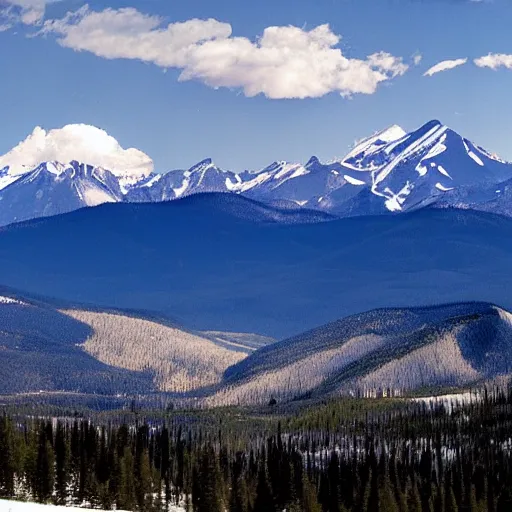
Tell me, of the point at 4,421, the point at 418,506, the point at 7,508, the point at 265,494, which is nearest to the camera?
the point at 7,508

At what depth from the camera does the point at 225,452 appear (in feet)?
602

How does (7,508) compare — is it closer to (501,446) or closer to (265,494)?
(265,494)

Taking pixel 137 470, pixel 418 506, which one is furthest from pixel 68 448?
pixel 418 506

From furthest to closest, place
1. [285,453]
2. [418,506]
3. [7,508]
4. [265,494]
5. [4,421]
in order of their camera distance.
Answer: [285,453]
[4,421]
[265,494]
[418,506]
[7,508]

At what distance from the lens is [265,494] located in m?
153

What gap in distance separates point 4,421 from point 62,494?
2406 centimetres

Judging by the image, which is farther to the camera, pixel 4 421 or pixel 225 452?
pixel 225 452

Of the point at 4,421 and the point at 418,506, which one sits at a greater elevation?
the point at 4,421

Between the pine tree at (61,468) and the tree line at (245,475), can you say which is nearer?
the pine tree at (61,468)

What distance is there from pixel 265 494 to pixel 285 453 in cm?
2877

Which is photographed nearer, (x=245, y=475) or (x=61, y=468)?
(x=61, y=468)

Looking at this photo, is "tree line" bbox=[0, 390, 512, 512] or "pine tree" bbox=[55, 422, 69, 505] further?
"tree line" bbox=[0, 390, 512, 512]

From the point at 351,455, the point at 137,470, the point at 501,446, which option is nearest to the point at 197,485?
the point at 137,470

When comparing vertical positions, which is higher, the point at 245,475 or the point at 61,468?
the point at 61,468
